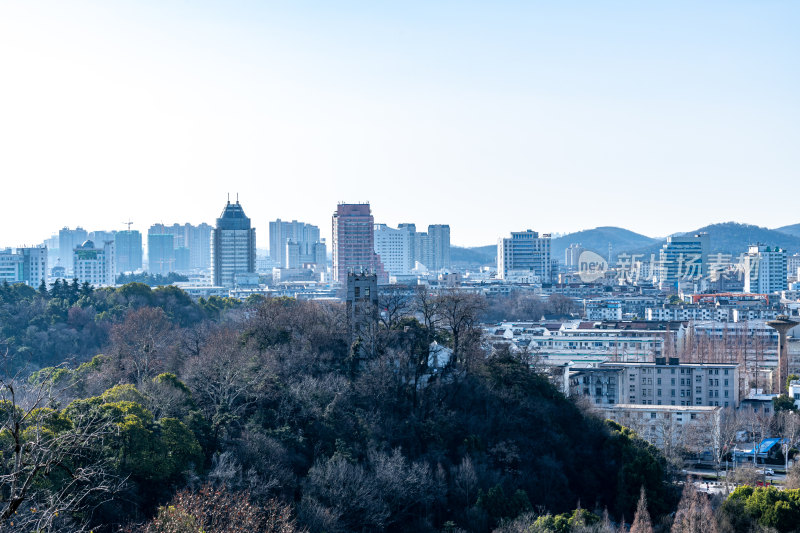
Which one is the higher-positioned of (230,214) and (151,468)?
(230,214)

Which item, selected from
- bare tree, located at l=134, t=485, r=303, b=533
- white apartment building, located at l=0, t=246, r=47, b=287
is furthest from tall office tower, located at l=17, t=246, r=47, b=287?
bare tree, located at l=134, t=485, r=303, b=533

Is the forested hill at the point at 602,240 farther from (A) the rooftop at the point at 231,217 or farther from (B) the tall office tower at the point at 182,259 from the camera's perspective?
(A) the rooftop at the point at 231,217

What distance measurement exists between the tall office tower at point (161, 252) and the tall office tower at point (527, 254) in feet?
140

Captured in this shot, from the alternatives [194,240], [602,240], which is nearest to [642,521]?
[194,240]

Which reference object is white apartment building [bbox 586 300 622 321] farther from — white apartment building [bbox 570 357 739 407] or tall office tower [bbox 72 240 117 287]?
tall office tower [bbox 72 240 117 287]

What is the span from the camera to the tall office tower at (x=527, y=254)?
270 ft

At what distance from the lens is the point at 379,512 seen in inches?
Answer: 604

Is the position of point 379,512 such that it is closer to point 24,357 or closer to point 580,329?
point 24,357

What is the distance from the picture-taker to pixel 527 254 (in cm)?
8269

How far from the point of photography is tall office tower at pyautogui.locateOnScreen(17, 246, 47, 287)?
5975 cm

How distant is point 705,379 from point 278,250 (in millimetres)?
97436

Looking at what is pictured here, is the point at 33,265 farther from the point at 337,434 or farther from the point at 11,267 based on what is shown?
the point at 337,434

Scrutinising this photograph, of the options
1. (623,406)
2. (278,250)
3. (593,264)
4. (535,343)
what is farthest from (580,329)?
(278,250)

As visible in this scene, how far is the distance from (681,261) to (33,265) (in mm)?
52356
